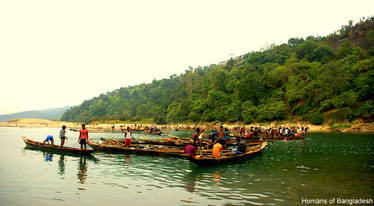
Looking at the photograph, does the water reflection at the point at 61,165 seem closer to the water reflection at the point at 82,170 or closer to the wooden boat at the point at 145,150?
the water reflection at the point at 82,170

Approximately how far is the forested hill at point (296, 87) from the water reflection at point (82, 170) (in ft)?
178

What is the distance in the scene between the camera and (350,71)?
59969 millimetres

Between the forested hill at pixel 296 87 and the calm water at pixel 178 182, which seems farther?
the forested hill at pixel 296 87

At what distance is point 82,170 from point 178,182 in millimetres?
6452

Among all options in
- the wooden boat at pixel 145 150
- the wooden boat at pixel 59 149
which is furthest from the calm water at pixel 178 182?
the wooden boat at pixel 59 149

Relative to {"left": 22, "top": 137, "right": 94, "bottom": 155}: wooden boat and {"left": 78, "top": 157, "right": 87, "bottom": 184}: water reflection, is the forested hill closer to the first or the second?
{"left": 22, "top": 137, "right": 94, "bottom": 155}: wooden boat

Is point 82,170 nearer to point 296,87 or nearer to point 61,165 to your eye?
point 61,165

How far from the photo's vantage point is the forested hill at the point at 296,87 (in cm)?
5578

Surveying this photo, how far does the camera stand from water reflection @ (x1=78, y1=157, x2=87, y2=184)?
40.1 ft

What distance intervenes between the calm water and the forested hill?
45.9 m

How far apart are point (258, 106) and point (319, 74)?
1894 cm

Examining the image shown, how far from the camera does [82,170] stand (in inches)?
567

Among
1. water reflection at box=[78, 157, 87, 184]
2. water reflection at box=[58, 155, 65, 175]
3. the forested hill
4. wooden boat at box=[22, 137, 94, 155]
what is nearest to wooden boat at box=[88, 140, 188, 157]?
wooden boat at box=[22, 137, 94, 155]

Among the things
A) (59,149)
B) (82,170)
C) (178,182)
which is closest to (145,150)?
(82,170)
